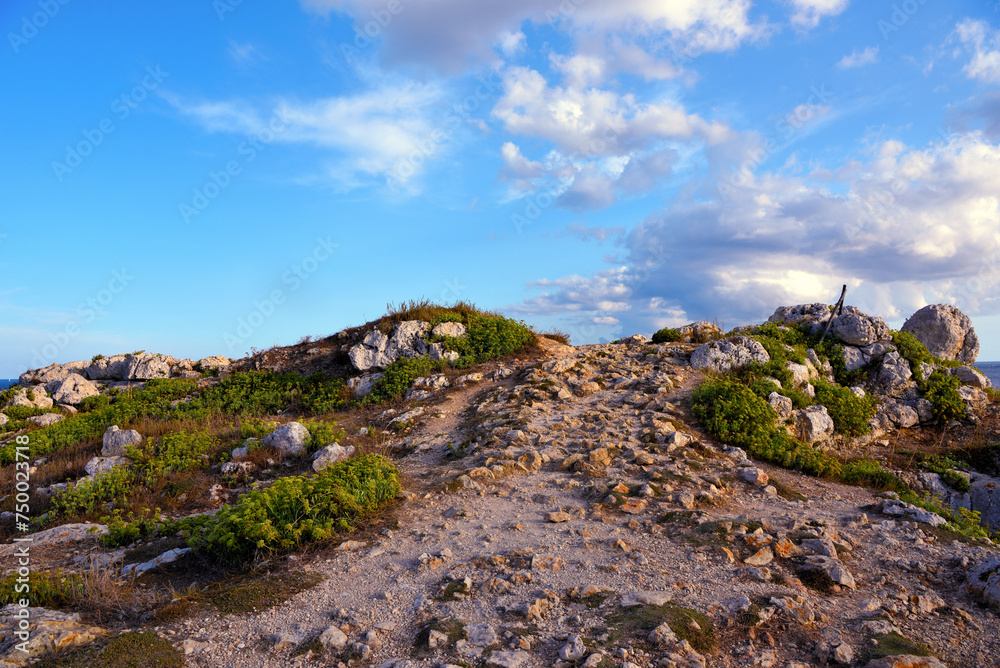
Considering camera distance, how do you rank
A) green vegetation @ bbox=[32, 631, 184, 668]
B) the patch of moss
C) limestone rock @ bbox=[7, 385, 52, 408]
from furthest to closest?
limestone rock @ bbox=[7, 385, 52, 408] → the patch of moss → green vegetation @ bbox=[32, 631, 184, 668]

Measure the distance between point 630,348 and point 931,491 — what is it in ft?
32.0

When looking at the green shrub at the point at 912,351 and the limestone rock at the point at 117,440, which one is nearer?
the limestone rock at the point at 117,440

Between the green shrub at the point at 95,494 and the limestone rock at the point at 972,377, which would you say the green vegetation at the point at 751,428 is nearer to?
the limestone rock at the point at 972,377

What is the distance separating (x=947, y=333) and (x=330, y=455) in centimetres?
2152

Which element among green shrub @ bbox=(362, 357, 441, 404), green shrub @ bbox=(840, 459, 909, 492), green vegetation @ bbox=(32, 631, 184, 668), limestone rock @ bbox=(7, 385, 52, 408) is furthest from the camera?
limestone rock @ bbox=(7, 385, 52, 408)

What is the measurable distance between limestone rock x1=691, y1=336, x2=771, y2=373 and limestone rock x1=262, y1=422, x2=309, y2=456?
1111cm

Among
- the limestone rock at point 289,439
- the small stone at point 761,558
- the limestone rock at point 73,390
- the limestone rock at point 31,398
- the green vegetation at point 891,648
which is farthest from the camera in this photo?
the limestone rock at point 73,390

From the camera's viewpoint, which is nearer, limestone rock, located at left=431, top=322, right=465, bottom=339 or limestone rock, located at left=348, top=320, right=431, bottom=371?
limestone rock, located at left=348, top=320, right=431, bottom=371

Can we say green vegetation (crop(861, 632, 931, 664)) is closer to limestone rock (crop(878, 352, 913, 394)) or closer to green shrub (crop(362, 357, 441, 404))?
green shrub (crop(362, 357, 441, 404))

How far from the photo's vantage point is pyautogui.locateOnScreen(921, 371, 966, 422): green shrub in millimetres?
15148

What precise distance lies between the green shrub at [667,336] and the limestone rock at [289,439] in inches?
521

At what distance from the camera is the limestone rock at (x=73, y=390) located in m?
22.5

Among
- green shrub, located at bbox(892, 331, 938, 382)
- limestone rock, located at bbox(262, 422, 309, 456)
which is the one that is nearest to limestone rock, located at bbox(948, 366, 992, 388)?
green shrub, located at bbox(892, 331, 938, 382)

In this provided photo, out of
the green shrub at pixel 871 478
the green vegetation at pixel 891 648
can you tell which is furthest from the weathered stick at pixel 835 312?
the green vegetation at pixel 891 648
